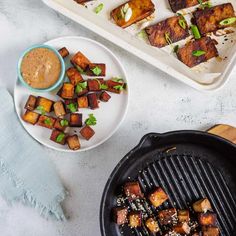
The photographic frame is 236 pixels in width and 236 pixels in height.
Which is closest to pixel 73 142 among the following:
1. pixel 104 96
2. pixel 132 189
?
pixel 104 96

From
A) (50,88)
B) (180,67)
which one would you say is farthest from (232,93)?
(50,88)

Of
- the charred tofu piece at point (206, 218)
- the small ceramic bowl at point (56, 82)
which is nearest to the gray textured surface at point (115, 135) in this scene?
the small ceramic bowl at point (56, 82)

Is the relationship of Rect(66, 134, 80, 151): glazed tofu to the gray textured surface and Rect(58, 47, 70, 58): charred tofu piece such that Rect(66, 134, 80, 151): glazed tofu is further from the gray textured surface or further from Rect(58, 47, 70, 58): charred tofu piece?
Rect(58, 47, 70, 58): charred tofu piece

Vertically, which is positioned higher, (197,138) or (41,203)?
(197,138)

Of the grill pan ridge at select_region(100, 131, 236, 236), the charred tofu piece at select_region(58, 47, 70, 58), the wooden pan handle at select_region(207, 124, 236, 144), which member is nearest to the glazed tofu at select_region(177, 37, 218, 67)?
the wooden pan handle at select_region(207, 124, 236, 144)

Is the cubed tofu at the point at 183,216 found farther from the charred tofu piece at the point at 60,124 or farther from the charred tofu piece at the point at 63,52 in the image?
the charred tofu piece at the point at 63,52

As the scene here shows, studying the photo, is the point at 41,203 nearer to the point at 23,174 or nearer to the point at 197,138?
the point at 23,174

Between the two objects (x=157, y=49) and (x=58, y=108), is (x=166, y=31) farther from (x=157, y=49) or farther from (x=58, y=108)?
(x=58, y=108)
